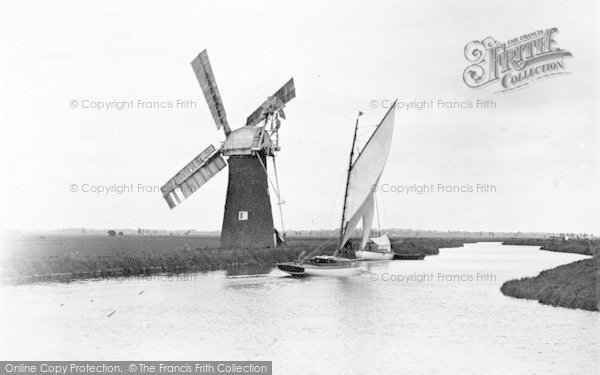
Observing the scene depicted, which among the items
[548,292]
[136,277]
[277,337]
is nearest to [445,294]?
[548,292]

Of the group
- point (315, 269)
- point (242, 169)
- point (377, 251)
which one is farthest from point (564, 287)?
point (377, 251)

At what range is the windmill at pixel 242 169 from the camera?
4138cm

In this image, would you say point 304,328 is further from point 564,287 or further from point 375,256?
point 375,256

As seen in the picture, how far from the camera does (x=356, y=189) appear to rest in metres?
36.9

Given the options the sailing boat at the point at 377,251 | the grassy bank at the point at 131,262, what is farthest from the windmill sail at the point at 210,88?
the sailing boat at the point at 377,251

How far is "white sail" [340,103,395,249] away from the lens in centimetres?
3578

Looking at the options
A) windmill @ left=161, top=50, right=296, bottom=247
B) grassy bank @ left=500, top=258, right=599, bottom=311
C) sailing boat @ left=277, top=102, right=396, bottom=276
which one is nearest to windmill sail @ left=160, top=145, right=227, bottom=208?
windmill @ left=161, top=50, right=296, bottom=247

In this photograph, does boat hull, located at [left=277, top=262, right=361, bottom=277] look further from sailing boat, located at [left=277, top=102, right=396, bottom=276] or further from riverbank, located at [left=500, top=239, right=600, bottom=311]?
riverbank, located at [left=500, top=239, right=600, bottom=311]

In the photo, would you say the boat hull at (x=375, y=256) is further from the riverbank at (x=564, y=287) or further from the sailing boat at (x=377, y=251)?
the riverbank at (x=564, y=287)

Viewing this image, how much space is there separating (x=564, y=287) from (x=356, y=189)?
14.3m

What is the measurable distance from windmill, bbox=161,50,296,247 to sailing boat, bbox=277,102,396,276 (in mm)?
5735

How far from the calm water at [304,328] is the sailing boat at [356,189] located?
200 inches

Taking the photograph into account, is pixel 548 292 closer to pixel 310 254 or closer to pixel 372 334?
pixel 372 334

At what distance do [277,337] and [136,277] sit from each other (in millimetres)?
17575
